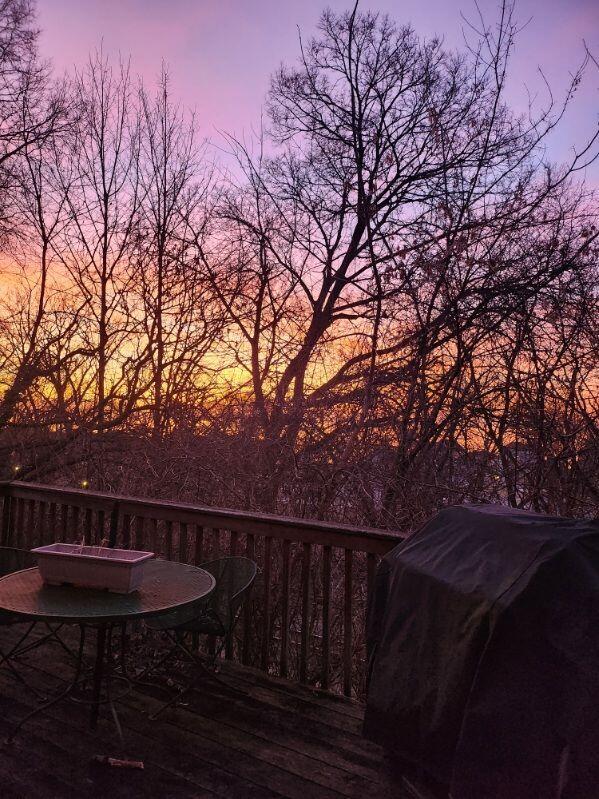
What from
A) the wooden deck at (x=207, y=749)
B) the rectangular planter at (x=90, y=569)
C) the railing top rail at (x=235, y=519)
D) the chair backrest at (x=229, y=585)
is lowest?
the wooden deck at (x=207, y=749)

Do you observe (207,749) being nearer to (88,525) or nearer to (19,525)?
(88,525)

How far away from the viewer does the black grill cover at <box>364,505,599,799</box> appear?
1.60 metres

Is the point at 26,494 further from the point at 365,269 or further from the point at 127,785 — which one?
A: the point at 365,269

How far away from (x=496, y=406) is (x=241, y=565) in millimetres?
3208

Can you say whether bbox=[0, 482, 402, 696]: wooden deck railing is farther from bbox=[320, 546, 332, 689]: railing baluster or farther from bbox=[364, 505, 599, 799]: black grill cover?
bbox=[364, 505, 599, 799]: black grill cover

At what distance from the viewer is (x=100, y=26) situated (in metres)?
8.33

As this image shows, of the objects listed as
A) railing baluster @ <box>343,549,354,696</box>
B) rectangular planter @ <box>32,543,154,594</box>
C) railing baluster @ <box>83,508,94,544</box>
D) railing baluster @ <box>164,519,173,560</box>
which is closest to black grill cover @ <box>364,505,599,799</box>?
railing baluster @ <box>343,549,354,696</box>

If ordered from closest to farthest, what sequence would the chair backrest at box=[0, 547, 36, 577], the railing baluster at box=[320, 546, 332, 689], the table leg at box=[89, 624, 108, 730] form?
the table leg at box=[89, 624, 108, 730] < the railing baluster at box=[320, 546, 332, 689] < the chair backrest at box=[0, 547, 36, 577]

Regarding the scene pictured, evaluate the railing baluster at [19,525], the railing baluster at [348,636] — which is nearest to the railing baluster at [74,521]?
the railing baluster at [19,525]

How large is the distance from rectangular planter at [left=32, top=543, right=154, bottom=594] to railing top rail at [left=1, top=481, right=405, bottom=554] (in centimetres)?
94

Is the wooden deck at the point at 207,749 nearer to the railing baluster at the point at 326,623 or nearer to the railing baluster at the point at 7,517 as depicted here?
the railing baluster at the point at 326,623

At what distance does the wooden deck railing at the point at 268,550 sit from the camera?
3305mm

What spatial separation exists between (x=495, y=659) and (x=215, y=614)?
5.94ft

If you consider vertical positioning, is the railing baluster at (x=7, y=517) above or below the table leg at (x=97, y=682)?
above
